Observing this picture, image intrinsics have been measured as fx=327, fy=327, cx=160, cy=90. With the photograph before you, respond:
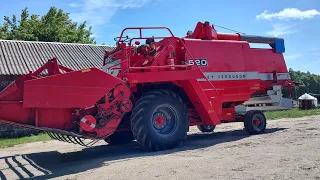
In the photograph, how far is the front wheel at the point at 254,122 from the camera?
1038 cm

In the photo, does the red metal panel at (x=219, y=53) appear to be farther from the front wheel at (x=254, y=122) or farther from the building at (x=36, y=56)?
the building at (x=36, y=56)

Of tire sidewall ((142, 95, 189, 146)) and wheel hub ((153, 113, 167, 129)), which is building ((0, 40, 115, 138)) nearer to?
wheel hub ((153, 113, 167, 129))

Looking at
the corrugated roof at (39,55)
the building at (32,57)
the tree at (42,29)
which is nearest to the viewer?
the building at (32,57)

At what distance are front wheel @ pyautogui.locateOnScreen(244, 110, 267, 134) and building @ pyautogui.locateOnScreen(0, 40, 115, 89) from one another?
34.9 feet

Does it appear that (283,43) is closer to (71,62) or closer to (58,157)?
(58,157)

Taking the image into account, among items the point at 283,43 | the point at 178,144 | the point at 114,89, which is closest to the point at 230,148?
the point at 178,144

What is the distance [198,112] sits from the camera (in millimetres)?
9125

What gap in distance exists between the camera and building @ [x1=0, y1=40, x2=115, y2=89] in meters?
16.0

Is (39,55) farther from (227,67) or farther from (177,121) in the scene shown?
(177,121)

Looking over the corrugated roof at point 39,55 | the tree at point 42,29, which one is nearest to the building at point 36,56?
the corrugated roof at point 39,55

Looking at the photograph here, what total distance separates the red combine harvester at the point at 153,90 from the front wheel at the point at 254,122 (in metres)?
0.03

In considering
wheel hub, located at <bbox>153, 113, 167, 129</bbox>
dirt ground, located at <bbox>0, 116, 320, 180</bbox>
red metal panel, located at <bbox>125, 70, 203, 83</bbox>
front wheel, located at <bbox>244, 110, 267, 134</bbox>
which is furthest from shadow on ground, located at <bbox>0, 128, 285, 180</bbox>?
A: front wheel, located at <bbox>244, 110, 267, 134</bbox>

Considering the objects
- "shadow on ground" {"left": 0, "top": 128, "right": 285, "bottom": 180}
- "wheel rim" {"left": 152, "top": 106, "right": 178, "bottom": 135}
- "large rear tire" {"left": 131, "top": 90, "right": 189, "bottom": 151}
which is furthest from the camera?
"wheel rim" {"left": 152, "top": 106, "right": 178, "bottom": 135}

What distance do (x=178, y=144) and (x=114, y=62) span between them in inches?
119
